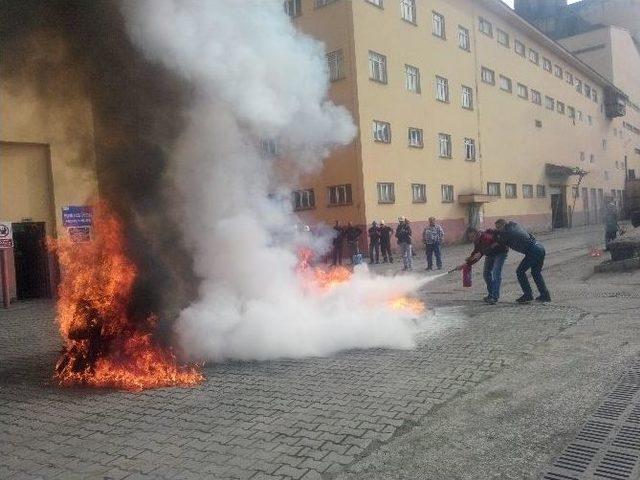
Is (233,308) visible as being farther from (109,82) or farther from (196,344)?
(109,82)

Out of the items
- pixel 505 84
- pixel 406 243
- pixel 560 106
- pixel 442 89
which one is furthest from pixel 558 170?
pixel 406 243

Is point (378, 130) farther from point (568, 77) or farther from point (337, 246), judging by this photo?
point (568, 77)

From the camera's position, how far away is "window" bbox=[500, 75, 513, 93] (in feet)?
102

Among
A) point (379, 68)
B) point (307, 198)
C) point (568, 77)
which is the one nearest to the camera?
point (379, 68)

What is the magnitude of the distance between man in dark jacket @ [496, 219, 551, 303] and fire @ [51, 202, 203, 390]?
577cm

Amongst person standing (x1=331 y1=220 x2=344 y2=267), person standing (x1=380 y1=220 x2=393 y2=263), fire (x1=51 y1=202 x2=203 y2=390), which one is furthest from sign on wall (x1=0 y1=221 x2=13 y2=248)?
person standing (x1=380 y1=220 x2=393 y2=263)

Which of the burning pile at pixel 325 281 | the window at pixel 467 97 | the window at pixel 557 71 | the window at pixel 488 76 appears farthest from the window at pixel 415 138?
the window at pixel 557 71

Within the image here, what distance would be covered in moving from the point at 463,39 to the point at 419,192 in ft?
31.5

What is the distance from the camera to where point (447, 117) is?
25.9 meters

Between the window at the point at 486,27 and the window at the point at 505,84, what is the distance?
108 inches

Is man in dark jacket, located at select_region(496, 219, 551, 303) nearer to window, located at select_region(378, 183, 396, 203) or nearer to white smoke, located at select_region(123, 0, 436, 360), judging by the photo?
white smoke, located at select_region(123, 0, 436, 360)

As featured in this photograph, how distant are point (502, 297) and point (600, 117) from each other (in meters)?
45.5

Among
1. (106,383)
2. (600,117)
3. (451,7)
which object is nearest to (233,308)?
(106,383)

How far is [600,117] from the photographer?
47812mm
